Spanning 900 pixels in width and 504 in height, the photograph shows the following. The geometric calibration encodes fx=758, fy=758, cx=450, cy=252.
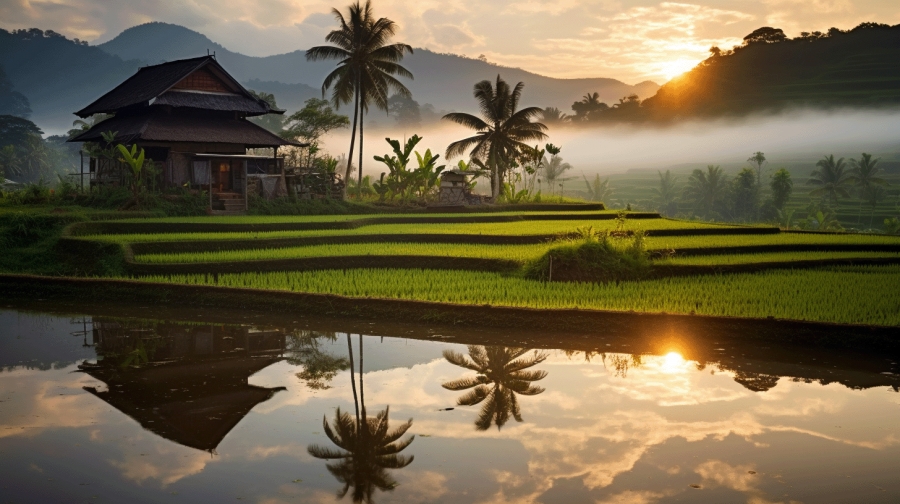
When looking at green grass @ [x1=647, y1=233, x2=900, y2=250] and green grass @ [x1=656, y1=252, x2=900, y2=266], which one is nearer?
green grass @ [x1=656, y1=252, x2=900, y2=266]

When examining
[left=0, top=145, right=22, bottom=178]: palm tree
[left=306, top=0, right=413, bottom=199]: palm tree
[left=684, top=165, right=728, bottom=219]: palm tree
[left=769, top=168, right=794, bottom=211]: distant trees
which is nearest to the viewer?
[left=306, top=0, right=413, bottom=199]: palm tree

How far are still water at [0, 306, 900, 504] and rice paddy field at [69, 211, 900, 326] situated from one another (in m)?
1.88

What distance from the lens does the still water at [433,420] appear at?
4805 millimetres

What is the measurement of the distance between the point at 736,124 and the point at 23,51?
164692 millimetres

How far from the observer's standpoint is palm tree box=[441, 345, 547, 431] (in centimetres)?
627

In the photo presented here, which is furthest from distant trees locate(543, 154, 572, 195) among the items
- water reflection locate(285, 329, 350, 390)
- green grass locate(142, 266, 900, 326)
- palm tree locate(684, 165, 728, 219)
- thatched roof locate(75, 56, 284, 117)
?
water reflection locate(285, 329, 350, 390)

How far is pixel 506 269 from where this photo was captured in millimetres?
13750

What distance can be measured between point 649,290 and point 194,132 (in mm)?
19621

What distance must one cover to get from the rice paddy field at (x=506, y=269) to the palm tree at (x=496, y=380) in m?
1.79

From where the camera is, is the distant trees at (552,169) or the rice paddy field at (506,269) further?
the distant trees at (552,169)

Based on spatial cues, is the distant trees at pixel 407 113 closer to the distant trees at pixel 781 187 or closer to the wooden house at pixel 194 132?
the distant trees at pixel 781 187

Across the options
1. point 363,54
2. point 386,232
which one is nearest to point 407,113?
point 363,54

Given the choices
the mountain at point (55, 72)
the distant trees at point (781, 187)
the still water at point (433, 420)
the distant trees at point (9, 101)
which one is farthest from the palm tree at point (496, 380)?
the mountain at point (55, 72)

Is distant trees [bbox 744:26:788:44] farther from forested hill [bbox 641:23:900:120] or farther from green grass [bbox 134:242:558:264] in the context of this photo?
green grass [bbox 134:242:558:264]
